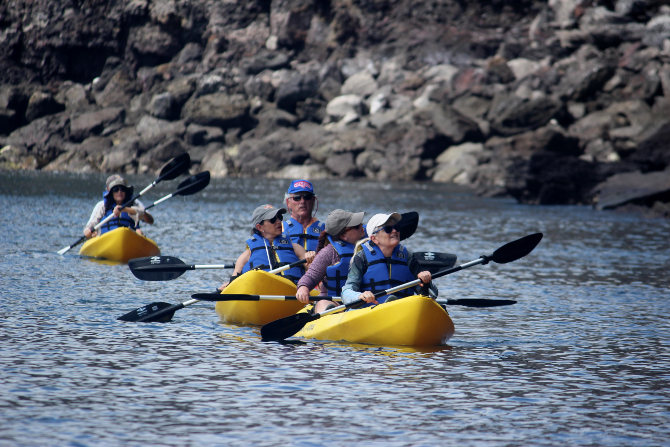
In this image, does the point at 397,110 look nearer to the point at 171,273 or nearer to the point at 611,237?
the point at 611,237

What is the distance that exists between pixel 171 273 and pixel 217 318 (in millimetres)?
1567

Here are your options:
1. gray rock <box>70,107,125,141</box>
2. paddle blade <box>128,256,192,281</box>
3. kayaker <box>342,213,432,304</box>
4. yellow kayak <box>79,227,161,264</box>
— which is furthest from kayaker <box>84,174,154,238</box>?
gray rock <box>70,107,125,141</box>

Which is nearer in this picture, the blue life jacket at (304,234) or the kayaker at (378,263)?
the kayaker at (378,263)

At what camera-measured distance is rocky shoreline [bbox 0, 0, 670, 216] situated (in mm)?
59188

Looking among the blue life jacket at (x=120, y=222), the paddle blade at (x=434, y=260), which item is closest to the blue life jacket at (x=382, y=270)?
the paddle blade at (x=434, y=260)

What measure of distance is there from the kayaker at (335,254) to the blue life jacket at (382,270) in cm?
44

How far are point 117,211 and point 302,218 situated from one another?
683cm

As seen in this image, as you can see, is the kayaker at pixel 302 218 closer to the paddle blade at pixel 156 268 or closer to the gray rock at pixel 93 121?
the paddle blade at pixel 156 268

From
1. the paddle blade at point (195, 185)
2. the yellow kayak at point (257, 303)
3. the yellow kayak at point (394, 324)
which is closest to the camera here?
the yellow kayak at point (394, 324)

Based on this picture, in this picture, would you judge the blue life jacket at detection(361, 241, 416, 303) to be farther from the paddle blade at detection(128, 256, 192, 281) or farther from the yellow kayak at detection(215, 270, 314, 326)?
the paddle blade at detection(128, 256, 192, 281)

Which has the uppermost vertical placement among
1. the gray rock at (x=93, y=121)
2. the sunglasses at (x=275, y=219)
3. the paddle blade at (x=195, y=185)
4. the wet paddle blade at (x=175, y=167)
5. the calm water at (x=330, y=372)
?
the gray rock at (x=93, y=121)

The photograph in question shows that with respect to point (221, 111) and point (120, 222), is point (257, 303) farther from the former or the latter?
point (221, 111)

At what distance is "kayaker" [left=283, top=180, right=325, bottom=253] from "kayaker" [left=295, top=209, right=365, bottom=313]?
1552 mm

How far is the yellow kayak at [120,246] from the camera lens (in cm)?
1822
